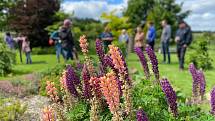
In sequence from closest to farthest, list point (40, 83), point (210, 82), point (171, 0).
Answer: point (40, 83) < point (210, 82) < point (171, 0)

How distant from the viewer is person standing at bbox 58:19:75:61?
62.1 ft

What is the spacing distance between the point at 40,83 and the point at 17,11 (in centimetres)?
2778

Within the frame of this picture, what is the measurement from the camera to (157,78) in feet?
18.4

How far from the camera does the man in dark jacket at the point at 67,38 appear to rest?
1891 centimetres

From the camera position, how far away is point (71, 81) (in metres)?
5.26

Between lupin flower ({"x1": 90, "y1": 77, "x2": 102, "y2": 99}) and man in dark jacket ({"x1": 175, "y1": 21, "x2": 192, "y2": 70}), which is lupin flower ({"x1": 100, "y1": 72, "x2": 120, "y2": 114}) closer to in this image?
lupin flower ({"x1": 90, "y1": 77, "x2": 102, "y2": 99})

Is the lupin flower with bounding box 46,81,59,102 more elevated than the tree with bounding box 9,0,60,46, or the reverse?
the lupin flower with bounding box 46,81,59,102

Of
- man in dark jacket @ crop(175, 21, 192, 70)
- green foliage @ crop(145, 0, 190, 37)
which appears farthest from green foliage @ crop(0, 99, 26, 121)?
green foliage @ crop(145, 0, 190, 37)

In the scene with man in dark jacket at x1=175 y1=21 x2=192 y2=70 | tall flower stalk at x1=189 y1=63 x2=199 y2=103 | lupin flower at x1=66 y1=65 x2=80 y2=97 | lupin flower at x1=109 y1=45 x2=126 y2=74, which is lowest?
man in dark jacket at x1=175 y1=21 x2=192 y2=70

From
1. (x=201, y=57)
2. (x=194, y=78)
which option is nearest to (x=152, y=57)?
(x=194, y=78)

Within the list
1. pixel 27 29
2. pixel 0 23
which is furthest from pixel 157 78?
pixel 27 29

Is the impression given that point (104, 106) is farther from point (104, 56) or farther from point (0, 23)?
point (0, 23)

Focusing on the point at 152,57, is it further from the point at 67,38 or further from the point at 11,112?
the point at 67,38

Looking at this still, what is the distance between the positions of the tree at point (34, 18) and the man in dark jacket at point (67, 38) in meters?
20.6
